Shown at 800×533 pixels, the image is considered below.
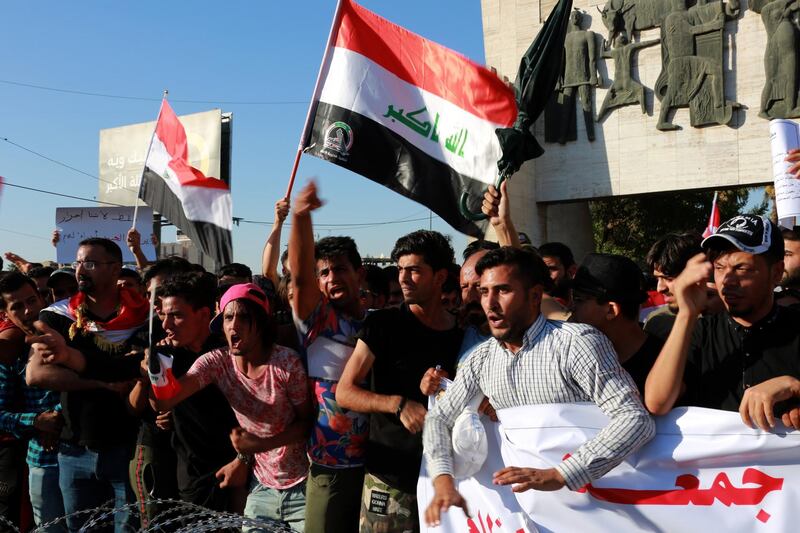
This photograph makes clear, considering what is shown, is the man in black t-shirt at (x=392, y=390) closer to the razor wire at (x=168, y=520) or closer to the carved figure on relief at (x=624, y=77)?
the razor wire at (x=168, y=520)

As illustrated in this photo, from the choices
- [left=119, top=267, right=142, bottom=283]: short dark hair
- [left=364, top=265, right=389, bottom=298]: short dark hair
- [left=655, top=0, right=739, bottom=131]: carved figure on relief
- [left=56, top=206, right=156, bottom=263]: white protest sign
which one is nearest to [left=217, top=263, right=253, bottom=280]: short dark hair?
[left=119, top=267, right=142, bottom=283]: short dark hair

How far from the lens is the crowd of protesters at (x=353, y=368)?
296 centimetres

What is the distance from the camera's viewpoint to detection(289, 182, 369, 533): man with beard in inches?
150

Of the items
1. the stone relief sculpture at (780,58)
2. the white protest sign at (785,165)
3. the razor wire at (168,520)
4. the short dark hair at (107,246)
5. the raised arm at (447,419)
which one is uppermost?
the stone relief sculpture at (780,58)

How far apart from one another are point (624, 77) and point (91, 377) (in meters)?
15.2

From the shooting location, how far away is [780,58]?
50.6 feet

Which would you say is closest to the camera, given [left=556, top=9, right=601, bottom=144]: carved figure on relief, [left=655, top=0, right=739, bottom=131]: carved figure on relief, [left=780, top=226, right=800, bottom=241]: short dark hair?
[left=780, top=226, right=800, bottom=241]: short dark hair

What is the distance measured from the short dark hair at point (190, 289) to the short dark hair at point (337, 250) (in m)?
0.68

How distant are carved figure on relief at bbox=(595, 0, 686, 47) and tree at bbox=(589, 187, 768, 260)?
10183 millimetres

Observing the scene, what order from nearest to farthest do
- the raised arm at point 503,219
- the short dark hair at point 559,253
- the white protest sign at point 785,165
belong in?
the raised arm at point 503,219 → the short dark hair at point 559,253 → the white protest sign at point 785,165

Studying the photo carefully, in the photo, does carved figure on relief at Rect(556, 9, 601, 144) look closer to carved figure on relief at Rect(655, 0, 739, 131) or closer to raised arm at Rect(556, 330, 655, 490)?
carved figure on relief at Rect(655, 0, 739, 131)

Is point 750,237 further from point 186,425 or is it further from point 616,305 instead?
point 186,425

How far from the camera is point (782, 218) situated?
252 inches

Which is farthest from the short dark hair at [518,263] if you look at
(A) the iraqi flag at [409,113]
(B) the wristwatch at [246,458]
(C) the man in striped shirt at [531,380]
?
(A) the iraqi flag at [409,113]
